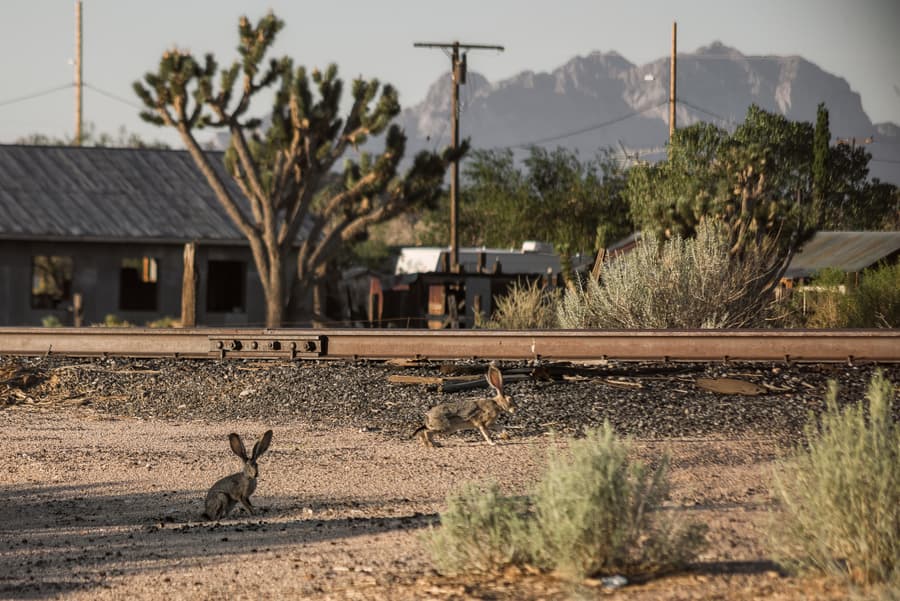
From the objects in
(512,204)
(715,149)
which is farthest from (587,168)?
(715,149)

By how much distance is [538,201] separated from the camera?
181 ft

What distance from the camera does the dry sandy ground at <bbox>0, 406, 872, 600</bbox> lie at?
20.6 feet

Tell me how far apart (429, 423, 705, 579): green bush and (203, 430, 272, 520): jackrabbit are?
2.00 m

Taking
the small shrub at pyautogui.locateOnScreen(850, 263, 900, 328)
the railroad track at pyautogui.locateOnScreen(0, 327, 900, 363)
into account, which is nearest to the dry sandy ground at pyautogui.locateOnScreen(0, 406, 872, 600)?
the railroad track at pyautogui.locateOnScreen(0, 327, 900, 363)

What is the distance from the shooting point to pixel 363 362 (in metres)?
14.8

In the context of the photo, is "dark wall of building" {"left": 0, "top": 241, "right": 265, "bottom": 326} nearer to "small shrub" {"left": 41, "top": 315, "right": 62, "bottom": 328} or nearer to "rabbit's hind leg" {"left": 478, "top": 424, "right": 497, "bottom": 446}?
"small shrub" {"left": 41, "top": 315, "right": 62, "bottom": 328}

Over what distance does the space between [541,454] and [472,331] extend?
4311 millimetres

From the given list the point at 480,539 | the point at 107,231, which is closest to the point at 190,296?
the point at 107,231

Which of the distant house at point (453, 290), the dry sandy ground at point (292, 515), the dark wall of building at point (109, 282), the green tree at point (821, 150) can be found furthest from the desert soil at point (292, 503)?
the green tree at point (821, 150)

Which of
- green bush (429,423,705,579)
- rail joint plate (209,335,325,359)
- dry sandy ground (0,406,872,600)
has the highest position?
rail joint plate (209,335,325,359)

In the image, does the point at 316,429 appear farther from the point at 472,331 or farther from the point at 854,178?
the point at 854,178

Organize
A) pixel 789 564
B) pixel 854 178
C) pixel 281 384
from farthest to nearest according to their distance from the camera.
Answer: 1. pixel 854 178
2. pixel 281 384
3. pixel 789 564

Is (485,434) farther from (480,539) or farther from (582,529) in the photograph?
(582,529)

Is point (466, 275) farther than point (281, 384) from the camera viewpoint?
Yes
